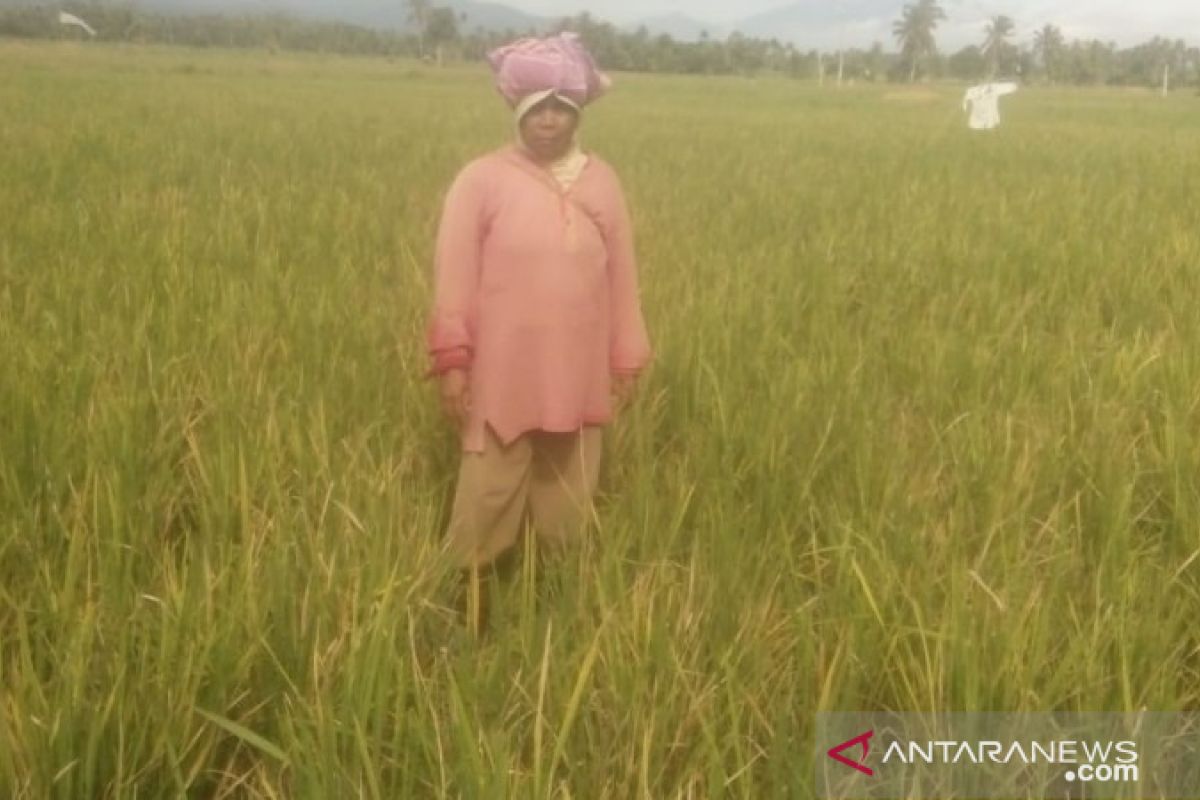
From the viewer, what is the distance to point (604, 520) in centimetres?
174

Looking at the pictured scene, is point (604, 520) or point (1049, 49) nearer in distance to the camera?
point (604, 520)

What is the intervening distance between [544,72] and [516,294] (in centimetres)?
33

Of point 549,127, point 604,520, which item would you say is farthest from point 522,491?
point 549,127

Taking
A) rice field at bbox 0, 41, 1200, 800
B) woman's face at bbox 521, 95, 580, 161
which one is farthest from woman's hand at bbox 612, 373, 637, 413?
woman's face at bbox 521, 95, 580, 161

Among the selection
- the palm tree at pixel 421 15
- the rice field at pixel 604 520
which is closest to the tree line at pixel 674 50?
the palm tree at pixel 421 15

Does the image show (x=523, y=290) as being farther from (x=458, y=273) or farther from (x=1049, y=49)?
(x=1049, y=49)

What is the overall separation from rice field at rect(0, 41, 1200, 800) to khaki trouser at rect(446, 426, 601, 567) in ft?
0.24

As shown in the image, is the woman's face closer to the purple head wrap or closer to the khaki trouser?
the purple head wrap

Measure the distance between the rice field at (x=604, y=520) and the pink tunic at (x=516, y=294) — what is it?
7.9 inches

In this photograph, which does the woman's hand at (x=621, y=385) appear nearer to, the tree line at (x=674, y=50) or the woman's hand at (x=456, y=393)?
the woman's hand at (x=456, y=393)

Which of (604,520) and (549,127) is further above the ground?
(549,127)

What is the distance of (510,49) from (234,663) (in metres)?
0.99

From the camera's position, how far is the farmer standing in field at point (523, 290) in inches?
67.2

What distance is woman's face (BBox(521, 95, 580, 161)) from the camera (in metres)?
1.70
